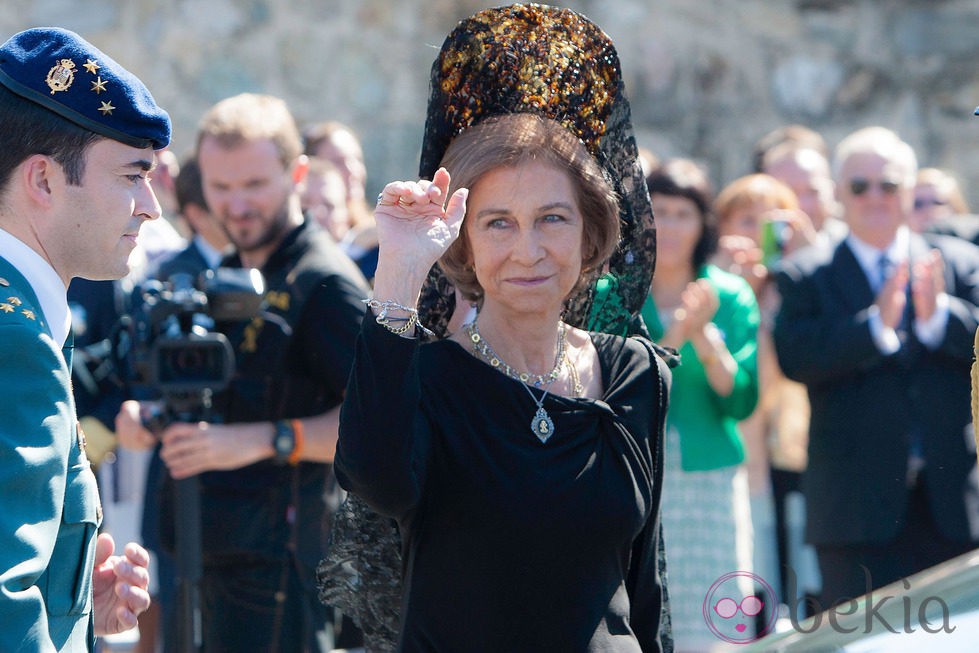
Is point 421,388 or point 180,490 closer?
point 421,388

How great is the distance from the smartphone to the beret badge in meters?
4.73

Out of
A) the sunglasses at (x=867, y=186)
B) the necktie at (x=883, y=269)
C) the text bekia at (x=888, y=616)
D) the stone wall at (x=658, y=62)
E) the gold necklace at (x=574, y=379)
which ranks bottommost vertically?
the text bekia at (x=888, y=616)

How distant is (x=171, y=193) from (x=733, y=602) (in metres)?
3.62

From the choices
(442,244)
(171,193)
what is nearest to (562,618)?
(442,244)

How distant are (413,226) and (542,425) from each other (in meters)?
0.47

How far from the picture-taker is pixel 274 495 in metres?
4.50

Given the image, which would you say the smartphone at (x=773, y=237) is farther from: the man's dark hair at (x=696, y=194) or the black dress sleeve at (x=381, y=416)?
the black dress sleeve at (x=381, y=416)

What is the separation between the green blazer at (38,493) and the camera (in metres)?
2.15

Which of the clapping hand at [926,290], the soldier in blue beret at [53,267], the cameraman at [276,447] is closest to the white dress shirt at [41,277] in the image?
the soldier in blue beret at [53,267]

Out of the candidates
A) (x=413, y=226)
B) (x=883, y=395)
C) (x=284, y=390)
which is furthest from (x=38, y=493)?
(x=883, y=395)

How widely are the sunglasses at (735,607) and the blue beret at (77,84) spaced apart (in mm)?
2842

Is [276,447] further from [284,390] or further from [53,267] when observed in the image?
[53,267]

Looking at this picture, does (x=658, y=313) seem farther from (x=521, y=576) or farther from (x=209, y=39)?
(x=209, y=39)

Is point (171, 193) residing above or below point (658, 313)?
above
